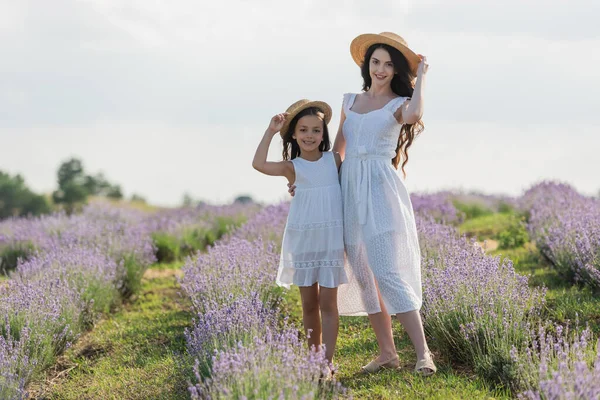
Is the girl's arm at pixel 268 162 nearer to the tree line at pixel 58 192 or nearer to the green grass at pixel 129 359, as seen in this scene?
the green grass at pixel 129 359

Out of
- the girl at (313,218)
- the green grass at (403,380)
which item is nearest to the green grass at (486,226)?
the green grass at (403,380)

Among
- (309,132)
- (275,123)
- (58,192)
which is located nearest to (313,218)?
(309,132)

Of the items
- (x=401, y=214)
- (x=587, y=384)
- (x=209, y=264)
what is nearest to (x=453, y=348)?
(x=401, y=214)

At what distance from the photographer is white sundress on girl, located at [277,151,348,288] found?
153 inches

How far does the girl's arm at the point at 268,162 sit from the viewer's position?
4.00 meters

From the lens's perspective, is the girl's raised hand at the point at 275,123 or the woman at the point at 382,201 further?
the girl's raised hand at the point at 275,123

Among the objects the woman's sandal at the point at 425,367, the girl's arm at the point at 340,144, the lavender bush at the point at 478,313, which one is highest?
the girl's arm at the point at 340,144

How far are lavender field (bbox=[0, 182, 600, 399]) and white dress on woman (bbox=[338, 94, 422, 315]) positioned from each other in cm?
44

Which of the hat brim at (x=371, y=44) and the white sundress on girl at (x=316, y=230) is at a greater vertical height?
the hat brim at (x=371, y=44)

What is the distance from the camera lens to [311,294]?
397 cm

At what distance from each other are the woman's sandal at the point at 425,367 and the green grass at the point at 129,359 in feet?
4.39

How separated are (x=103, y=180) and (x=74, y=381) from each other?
16525 mm

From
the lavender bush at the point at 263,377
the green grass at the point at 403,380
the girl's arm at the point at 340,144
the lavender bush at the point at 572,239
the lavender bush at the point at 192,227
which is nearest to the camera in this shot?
the lavender bush at the point at 263,377

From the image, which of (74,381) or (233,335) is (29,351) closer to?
(74,381)
